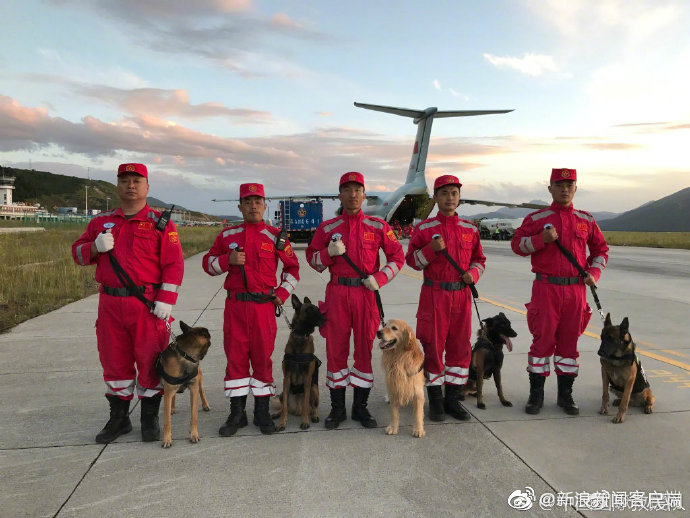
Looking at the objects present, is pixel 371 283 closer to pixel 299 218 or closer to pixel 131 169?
pixel 131 169

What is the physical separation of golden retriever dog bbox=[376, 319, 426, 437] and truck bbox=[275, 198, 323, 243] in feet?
90.3

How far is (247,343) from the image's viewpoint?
421 centimetres

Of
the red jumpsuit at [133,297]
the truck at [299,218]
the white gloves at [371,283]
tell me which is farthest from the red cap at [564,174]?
the truck at [299,218]

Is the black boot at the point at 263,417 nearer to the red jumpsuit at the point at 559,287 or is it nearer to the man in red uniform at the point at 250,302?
the man in red uniform at the point at 250,302

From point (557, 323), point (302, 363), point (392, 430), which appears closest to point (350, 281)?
point (302, 363)

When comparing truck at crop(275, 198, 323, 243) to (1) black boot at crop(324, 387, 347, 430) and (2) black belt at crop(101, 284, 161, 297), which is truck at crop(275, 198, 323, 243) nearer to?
(1) black boot at crop(324, 387, 347, 430)

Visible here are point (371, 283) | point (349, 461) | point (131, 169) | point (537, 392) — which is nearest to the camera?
point (349, 461)

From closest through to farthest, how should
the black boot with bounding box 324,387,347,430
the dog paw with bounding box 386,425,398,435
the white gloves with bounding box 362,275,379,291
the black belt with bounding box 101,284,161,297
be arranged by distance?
the black belt with bounding box 101,284,161,297
the dog paw with bounding box 386,425,398,435
the white gloves with bounding box 362,275,379,291
the black boot with bounding box 324,387,347,430

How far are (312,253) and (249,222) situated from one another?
69 centimetres

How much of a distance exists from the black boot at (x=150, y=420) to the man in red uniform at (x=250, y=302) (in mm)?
531

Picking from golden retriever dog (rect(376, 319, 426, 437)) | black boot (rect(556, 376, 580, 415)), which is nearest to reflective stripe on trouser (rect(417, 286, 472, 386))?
golden retriever dog (rect(376, 319, 426, 437))

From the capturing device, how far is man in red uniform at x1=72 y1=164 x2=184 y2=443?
3.88 meters

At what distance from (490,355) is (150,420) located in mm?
3213

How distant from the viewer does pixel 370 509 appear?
9.68ft
